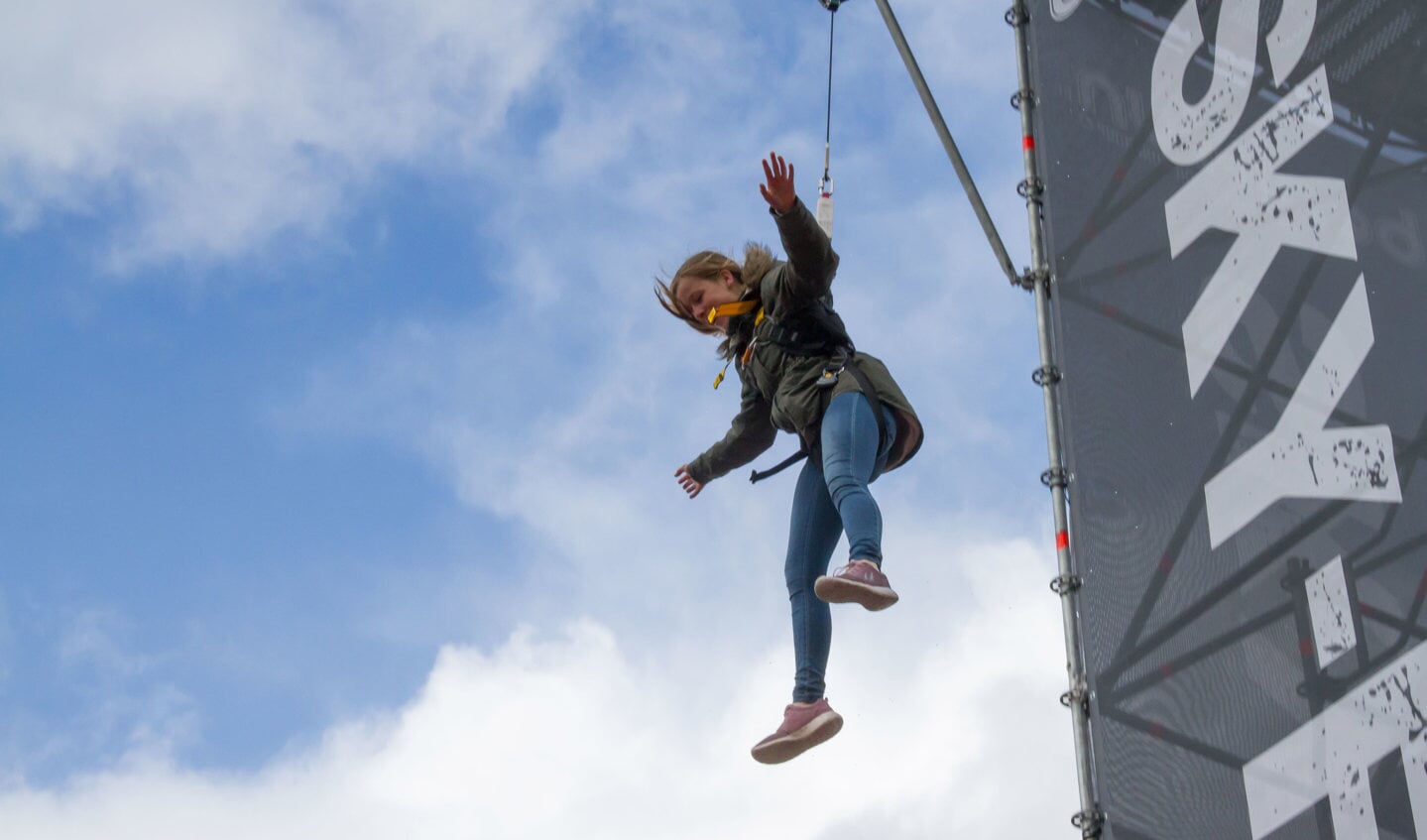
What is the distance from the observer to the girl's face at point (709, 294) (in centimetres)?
697

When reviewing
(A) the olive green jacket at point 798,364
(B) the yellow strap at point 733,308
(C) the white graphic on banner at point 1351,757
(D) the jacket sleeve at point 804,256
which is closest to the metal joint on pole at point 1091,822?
(C) the white graphic on banner at point 1351,757

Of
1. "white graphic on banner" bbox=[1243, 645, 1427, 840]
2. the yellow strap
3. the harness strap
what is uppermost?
the yellow strap

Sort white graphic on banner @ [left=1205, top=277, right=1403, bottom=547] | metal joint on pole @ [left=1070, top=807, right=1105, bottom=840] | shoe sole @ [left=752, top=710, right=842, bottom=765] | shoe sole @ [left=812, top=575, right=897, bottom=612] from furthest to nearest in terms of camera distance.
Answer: shoe sole @ [left=752, top=710, right=842, bottom=765] < shoe sole @ [left=812, top=575, right=897, bottom=612] < metal joint on pole @ [left=1070, top=807, right=1105, bottom=840] < white graphic on banner @ [left=1205, top=277, right=1403, bottom=547]

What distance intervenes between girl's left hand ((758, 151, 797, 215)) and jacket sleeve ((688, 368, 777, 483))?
3.47ft

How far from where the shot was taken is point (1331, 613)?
527 cm

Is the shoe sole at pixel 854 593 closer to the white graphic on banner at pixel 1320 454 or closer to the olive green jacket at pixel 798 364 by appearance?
the olive green jacket at pixel 798 364

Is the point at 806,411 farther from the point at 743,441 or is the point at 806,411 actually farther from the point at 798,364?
the point at 743,441

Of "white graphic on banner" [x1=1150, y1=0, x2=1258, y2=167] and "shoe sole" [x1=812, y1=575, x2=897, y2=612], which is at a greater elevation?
"white graphic on banner" [x1=1150, y1=0, x2=1258, y2=167]

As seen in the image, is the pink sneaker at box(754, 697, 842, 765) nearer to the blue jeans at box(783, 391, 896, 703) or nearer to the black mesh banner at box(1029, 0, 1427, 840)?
the blue jeans at box(783, 391, 896, 703)

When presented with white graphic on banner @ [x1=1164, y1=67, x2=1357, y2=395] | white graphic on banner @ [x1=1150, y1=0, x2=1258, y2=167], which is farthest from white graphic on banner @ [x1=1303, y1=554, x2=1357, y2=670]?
white graphic on banner @ [x1=1150, y1=0, x2=1258, y2=167]

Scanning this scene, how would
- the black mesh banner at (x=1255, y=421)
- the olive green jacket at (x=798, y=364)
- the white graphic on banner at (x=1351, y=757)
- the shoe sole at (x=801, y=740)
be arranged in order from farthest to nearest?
the olive green jacket at (x=798, y=364) → the shoe sole at (x=801, y=740) → the black mesh banner at (x=1255, y=421) → the white graphic on banner at (x=1351, y=757)

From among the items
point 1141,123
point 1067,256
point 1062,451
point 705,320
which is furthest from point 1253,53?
point 705,320

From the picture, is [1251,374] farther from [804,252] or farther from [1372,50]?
[804,252]

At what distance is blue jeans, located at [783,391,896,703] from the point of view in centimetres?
629
